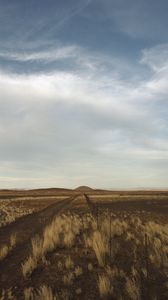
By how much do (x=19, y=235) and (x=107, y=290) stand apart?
10944mm

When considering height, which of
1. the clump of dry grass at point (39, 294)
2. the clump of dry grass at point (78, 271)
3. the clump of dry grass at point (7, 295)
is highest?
the clump of dry grass at point (78, 271)

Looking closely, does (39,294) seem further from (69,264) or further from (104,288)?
(69,264)

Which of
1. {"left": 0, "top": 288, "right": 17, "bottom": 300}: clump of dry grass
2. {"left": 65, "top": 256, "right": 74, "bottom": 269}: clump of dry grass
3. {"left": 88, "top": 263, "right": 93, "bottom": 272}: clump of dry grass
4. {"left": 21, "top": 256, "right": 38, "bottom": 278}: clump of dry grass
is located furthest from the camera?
{"left": 65, "top": 256, "right": 74, "bottom": 269}: clump of dry grass

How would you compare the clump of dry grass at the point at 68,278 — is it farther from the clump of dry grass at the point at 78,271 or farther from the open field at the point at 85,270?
the clump of dry grass at the point at 78,271

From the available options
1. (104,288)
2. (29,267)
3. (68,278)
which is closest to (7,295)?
(68,278)

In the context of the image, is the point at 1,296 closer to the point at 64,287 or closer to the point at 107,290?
the point at 64,287

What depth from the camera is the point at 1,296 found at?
8570 millimetres

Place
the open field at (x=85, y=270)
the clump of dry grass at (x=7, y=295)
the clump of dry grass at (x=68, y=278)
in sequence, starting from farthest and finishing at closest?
1. the clump of dry grass at (x=68, y=278)
2. the open field at (x=85, y=270)
3. the clump of dry grass at (x=7, y=295)

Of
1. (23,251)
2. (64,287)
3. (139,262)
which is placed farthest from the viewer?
(23,251)

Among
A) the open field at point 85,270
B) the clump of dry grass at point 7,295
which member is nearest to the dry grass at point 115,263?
the open field at point 85,270

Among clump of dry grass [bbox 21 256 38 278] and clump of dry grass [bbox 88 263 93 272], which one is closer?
clump of dry grass [bbox 21 256 38 278]

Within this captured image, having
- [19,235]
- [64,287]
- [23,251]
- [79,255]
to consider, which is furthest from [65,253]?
[19,235]

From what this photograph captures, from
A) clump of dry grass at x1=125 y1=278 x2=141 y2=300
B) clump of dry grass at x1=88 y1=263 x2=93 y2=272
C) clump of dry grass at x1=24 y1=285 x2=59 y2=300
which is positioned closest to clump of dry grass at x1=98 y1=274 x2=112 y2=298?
clump of dry grass at x1=125 y1=278 x2=141 y2=300

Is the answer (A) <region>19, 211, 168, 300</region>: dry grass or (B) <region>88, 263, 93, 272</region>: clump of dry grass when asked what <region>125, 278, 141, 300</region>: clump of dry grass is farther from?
(B) <region>88, 263, 93, 272</region>: clump of dry grass
